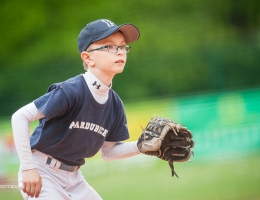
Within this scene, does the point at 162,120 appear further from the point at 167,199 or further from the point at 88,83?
the point at 167,199

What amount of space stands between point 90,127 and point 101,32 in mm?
472

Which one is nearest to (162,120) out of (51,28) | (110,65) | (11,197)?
(110,65)

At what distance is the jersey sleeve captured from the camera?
2441 millimetres

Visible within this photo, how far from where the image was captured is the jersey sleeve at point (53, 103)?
8.01ft

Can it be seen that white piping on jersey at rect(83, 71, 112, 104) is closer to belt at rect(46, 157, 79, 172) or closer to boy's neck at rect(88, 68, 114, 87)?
boy's neck at rect(88, 68, 114, 87)

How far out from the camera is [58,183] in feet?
8.59

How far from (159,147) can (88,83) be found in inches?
18.8

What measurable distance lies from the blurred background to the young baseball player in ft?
8.79

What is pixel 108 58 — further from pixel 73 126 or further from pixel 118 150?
pixel 118 150

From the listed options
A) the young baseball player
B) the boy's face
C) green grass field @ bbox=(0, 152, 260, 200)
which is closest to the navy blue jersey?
the young baseball player

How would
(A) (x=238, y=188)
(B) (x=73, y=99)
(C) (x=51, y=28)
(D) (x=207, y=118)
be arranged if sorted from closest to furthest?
1. (B) (x=73, y=99)
2. (A) (x=238, y=188)
3. (D) (x=207, y=118)
4. (C) (x=51, y=28)

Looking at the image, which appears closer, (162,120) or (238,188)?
(162,120)

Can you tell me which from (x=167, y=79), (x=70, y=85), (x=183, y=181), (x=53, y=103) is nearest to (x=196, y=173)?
(x=183, y=181)

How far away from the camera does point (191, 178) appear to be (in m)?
5.45
